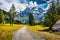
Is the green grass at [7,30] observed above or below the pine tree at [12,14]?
below

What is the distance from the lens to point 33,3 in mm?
4742

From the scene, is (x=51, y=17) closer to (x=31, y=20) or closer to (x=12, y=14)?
(x=31, y=20)

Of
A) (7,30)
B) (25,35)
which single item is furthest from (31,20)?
(7,30)

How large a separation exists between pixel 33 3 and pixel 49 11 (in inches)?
18.9

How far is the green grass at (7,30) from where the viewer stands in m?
4.50

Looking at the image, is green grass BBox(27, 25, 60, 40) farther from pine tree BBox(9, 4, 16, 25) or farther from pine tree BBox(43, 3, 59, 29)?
pine tree BBox(9, 4, 16, 25)

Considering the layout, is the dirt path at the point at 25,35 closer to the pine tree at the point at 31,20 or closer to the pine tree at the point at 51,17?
the pine tree at the point at 31,20

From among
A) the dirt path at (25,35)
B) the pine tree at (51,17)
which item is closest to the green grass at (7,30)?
the dirt path at (25,35)

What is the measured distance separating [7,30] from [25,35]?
478 millimetres

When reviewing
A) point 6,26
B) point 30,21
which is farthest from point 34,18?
point 6,26

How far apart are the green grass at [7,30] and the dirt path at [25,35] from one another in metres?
0.11

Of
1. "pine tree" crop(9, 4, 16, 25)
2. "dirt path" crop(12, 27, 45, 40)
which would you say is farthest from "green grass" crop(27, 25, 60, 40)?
"pine tree" crop(9, 4, 16, 25)

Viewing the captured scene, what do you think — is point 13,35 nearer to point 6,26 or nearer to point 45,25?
point 6,26

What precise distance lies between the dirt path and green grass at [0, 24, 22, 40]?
11 cm
